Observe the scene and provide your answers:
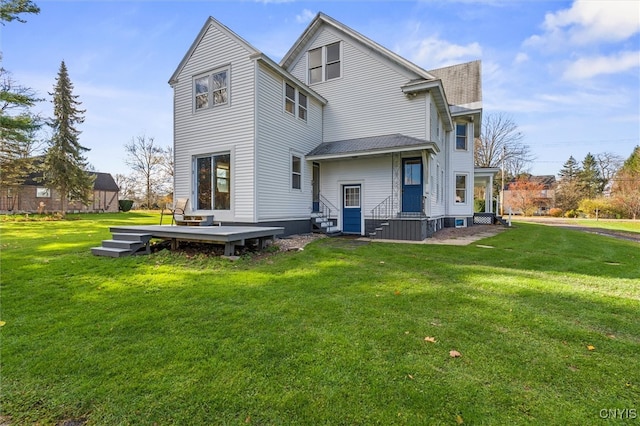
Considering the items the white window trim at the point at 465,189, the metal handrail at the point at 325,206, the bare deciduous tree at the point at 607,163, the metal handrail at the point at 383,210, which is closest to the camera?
the metal handrail at the point at 383,210

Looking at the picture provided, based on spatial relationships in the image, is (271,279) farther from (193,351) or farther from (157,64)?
(157,64)

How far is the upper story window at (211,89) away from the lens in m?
10.3

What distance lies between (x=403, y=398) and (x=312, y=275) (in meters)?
3.48

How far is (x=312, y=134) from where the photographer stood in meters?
12.8

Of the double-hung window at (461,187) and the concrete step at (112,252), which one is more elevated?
the double-hung window at (461,187)

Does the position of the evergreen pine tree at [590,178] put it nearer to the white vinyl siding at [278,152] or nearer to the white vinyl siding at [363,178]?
the white vinyl siding at [363,178]

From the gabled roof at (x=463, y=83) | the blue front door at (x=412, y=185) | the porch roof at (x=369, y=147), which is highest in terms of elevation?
the gabled roof at (x=463, y=83)

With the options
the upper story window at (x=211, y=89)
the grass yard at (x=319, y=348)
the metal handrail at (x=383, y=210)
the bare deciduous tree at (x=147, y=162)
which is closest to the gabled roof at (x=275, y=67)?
the upper story window at (x=211, y=89)

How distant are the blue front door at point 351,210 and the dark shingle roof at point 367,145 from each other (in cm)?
171

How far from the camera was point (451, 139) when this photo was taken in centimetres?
1658

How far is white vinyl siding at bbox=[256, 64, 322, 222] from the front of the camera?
9.80 metres

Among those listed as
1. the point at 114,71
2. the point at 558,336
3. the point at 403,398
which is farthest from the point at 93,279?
the point at 114,71

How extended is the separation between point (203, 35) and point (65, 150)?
22.4 m

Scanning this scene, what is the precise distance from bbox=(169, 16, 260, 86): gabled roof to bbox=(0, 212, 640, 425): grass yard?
7740 millimetres
